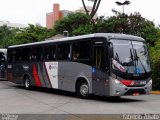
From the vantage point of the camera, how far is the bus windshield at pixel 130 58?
16.6 m

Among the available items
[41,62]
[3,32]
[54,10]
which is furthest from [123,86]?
[54,10]

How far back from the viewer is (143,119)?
38.2ft

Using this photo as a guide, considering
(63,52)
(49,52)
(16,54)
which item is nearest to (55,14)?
(16,54)

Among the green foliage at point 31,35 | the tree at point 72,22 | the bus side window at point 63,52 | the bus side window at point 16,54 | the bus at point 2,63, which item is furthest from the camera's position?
the green foliage at point 31,35

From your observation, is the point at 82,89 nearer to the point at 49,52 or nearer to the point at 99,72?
the point at 99,72

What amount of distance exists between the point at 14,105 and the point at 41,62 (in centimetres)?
696

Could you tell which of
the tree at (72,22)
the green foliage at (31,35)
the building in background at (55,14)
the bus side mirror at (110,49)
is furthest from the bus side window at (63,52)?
the building in background at (55,14)

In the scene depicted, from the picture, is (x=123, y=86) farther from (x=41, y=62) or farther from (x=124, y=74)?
(x=41, y=62)

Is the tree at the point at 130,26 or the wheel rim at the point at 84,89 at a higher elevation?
the tree at the point at 130,26

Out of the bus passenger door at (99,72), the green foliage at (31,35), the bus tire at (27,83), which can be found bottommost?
the bus tire at (27,83)

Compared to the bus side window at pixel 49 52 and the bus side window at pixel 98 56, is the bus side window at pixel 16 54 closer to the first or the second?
the bus side window at pixel 49 52

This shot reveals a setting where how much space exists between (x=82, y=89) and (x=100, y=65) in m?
1.94

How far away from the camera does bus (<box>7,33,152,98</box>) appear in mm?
16531

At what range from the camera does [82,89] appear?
1847 cm
